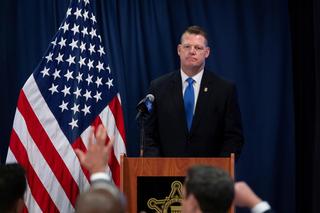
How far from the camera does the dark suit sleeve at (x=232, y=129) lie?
5.51 metres

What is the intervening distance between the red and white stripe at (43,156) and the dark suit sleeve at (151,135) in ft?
2.55

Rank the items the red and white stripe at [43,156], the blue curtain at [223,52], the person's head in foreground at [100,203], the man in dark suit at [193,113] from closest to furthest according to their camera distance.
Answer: the person's head in foreground at [100,203]
the man in dark suit at [193,113]
the red and white stripe at [43,156]
the blue curtain at [223,52]

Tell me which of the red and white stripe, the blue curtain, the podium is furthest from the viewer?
the blue curtain

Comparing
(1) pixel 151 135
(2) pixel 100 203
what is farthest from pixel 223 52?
(2) pixel 100 203

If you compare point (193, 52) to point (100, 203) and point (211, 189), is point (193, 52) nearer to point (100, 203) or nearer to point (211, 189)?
point (211, 189)

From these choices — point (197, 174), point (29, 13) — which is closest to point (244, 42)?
point (29, 13)

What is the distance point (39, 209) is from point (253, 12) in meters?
3.06

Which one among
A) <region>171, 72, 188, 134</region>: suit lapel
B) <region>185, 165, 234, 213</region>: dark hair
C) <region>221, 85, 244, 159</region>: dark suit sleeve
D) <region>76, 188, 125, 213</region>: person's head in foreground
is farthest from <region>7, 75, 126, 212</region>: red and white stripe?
<region>76, 188, 125, 213</region>: person's head in foreground

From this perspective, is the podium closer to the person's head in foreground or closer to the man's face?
the man's face

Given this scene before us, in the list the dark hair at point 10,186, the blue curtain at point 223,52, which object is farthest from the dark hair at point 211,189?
the blue curtain at point 223,52

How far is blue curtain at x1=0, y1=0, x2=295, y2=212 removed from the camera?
686cm

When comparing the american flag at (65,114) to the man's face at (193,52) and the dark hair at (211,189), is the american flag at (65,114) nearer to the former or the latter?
the man's face at (193,52)

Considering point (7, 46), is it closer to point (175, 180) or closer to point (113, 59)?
point (113, 59)

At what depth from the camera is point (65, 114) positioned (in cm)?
612
